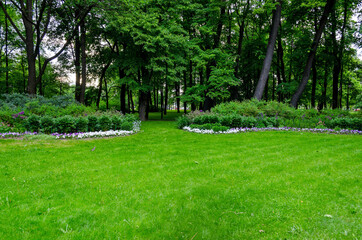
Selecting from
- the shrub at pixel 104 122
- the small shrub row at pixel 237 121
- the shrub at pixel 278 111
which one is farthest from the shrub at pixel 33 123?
the shrub at pixel 278 111

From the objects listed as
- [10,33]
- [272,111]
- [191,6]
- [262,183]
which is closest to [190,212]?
[262,183]

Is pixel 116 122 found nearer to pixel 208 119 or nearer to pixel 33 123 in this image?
pixel 33 123

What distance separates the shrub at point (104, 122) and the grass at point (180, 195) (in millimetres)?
3282

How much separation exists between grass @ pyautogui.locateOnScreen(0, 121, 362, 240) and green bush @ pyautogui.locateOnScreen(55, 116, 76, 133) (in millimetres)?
2573

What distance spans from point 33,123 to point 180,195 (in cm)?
751

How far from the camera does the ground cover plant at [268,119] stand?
29.4ft

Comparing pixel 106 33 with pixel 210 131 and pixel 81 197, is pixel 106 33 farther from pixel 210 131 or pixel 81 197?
pixel 81 197

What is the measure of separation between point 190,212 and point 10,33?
26323 mm

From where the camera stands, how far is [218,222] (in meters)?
2.29

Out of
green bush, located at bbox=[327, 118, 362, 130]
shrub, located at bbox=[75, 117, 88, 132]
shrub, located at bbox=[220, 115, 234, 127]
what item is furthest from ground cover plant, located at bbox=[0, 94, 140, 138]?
green bush, located at bbox=[327, 118, 362, 130]

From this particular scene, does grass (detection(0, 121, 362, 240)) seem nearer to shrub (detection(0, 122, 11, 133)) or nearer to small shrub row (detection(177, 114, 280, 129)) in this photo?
shrub (detection(0, 122, 11, 133))

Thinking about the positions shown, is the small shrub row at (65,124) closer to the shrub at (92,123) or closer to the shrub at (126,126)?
the shrub at (92,123)

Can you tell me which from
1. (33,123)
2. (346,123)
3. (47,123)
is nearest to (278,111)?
(346,123)

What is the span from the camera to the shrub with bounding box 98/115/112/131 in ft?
27.4
